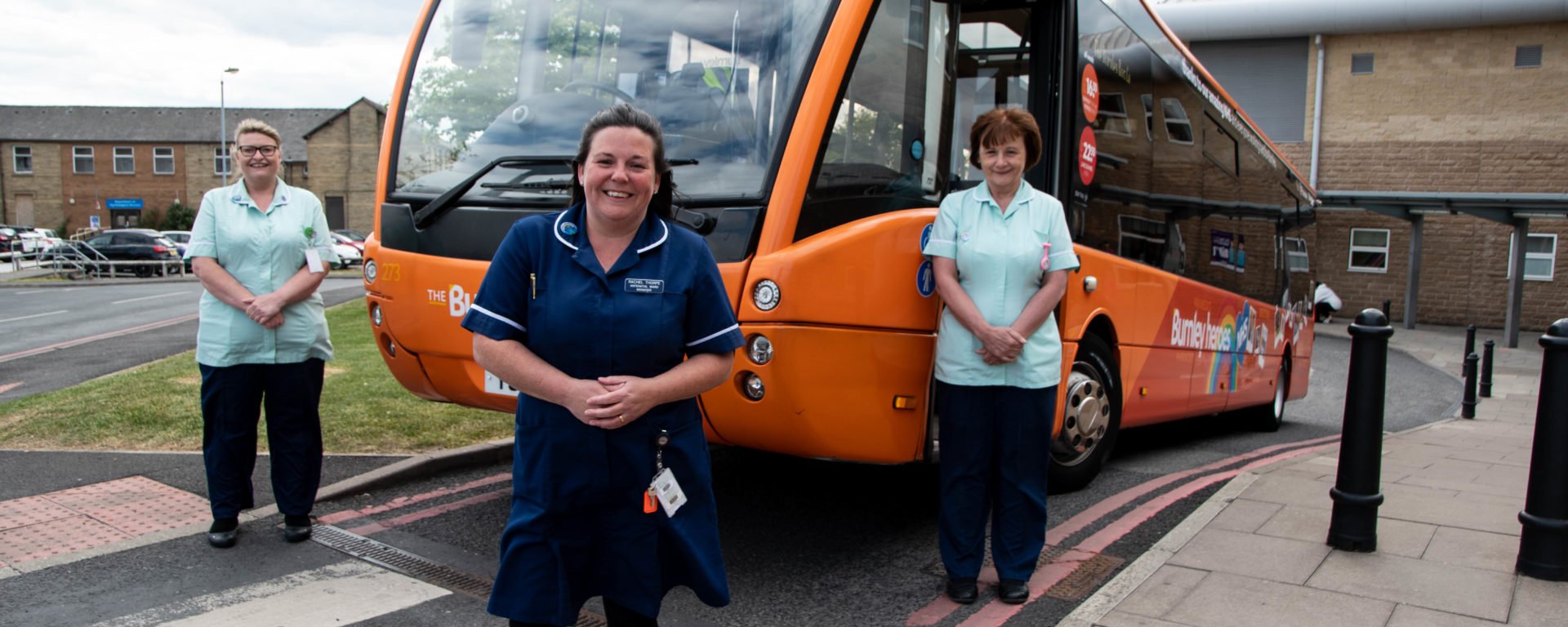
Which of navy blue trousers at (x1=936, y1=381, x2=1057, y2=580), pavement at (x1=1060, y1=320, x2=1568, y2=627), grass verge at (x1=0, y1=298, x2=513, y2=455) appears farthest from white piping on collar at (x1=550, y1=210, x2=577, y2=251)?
grass verge at (x1=0, y1=298, x2=513, y2=455)

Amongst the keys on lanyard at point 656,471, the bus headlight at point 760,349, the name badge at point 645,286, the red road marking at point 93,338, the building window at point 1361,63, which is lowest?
the red road marking at point 93,338

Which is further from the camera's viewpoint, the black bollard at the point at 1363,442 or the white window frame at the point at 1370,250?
the white window frame at the point at 1370,250

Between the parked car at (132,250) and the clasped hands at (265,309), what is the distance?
36108 millimetres

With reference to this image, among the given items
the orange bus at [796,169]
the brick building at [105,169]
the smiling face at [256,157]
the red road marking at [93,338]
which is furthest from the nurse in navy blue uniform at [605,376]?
the brick building at [105,169]

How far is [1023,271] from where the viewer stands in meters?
4.02

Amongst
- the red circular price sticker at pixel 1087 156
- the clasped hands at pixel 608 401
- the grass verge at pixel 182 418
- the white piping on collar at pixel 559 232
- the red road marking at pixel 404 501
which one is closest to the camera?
the clasped hands at pixel 608 401

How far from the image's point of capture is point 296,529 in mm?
4746

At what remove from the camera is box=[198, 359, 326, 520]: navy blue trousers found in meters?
4.63

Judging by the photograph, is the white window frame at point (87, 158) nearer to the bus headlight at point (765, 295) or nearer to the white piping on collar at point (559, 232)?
the bus headlight at point (765, 295)

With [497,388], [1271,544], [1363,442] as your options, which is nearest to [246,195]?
[497,388]

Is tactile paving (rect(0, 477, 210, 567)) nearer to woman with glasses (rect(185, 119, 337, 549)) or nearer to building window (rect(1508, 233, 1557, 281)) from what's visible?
woman with glasses (rect(185, 119, 337, 549))

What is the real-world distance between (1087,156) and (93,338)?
14798mm

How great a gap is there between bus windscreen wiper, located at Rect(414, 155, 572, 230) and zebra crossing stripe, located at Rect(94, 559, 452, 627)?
1.46 meters

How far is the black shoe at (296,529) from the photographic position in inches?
187
